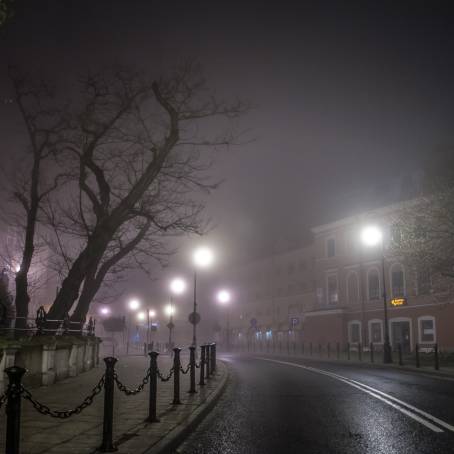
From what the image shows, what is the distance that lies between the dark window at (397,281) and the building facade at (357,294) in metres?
0.08

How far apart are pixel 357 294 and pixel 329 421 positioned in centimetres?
3737

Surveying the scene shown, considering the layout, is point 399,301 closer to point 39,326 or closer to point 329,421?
point 39,326

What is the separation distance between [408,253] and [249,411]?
1848 cm

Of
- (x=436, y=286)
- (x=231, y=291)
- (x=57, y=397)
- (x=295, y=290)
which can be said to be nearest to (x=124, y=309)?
(x=231, y=291)

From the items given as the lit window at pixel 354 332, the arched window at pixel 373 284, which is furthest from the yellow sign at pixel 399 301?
the lit window at pixel 354 332

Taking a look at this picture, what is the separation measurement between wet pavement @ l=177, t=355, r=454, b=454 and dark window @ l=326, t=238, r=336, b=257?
111ft

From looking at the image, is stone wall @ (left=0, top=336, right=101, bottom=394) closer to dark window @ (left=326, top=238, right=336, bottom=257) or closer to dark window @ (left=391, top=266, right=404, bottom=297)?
dark window @ (left=391, top=266, right=404, bottom=297)

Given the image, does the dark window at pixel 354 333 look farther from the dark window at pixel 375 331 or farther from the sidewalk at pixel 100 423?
the sidewalk at pixel 100 423

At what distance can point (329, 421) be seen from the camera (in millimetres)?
9148

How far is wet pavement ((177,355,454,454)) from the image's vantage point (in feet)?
23.5

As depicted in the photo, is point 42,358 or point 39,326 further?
point 39,326

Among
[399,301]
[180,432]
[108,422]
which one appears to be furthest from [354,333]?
[108,422]

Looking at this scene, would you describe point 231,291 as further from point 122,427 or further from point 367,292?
point 122,427

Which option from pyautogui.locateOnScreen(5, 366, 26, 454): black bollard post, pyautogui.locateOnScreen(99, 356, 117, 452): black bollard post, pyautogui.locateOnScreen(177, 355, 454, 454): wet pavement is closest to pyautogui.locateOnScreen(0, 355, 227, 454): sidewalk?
pyautogui.locateOnScreen(99, 356, 117, 452): black bollard post
